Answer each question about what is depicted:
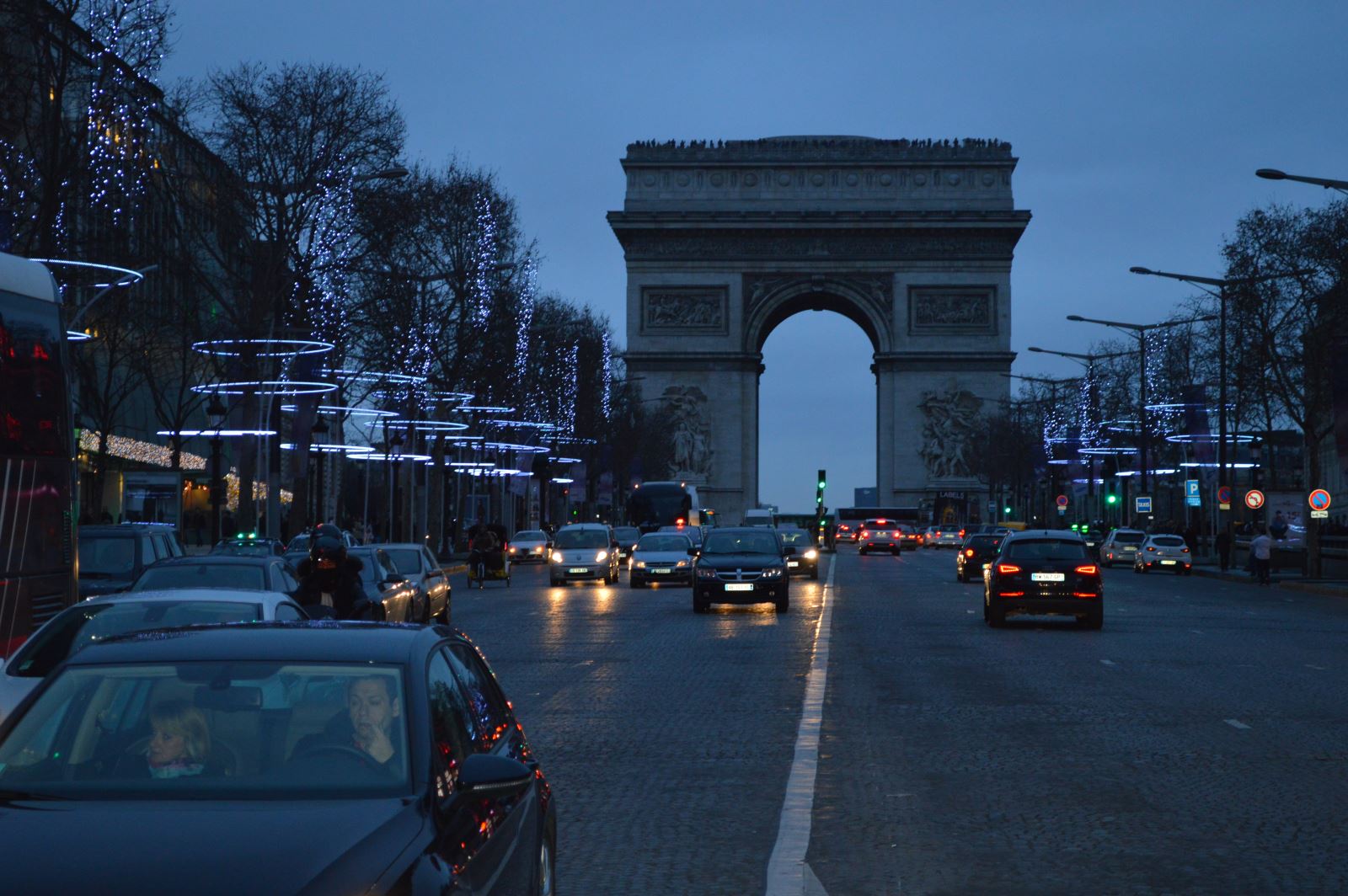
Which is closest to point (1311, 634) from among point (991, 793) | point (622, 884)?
point (991, 793)

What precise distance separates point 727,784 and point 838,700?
547 cm

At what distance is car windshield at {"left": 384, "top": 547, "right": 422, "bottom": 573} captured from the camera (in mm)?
28391

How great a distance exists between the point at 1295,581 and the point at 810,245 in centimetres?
4912

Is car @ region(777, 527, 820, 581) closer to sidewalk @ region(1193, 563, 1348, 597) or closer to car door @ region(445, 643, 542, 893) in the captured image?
sidewalk @ region(1193, 563, 1348, 597)

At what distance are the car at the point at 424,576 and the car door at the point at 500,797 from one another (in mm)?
20772

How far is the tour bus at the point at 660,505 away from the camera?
7637cm

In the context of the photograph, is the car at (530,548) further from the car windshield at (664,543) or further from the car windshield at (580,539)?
the car windshield at (664,543)

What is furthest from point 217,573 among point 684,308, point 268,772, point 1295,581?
point 684,308

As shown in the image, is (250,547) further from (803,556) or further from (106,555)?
(803,556)

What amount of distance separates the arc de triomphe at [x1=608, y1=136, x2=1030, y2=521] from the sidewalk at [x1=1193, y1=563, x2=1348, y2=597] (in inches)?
1383

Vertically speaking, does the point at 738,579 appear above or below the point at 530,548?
below

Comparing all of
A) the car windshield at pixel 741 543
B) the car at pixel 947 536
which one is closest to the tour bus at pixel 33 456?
the car windshield at pixel 741 543

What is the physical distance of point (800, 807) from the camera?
10469mm

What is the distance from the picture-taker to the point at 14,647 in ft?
49.4
